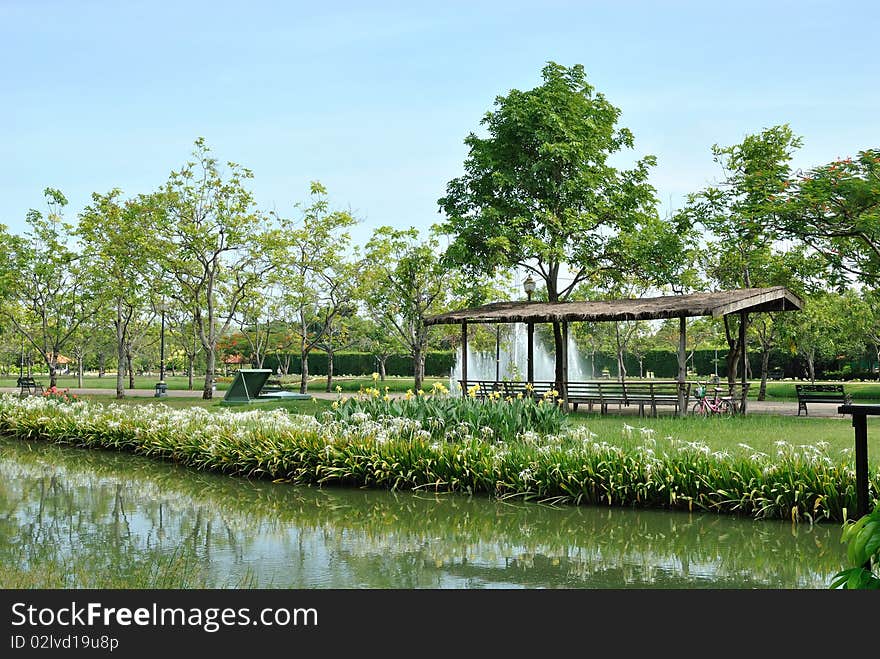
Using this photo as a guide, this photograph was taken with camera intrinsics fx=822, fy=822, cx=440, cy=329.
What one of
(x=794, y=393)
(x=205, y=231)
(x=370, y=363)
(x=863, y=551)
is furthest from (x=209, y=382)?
(x=863, y=551)

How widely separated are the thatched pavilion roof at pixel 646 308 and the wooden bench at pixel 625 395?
1.75m

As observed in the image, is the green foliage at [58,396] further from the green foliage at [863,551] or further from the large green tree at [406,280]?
the green foliage at [863,551]

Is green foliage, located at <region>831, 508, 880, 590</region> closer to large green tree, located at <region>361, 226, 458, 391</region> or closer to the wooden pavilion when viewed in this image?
the wooden pavilion

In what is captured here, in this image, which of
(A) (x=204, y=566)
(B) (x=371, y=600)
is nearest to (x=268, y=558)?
(A) (x=204, y=566)

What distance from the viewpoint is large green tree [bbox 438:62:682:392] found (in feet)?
83.5

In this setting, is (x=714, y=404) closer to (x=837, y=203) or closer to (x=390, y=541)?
(x=837, y=203)

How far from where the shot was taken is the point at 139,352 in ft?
190

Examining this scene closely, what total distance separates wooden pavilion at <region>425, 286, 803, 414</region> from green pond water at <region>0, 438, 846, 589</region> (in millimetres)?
9848

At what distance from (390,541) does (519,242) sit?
61.8ft

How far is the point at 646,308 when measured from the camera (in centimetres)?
1903

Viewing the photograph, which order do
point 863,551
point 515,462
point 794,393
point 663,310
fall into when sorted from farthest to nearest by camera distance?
point 794,393, point 663,310, point 515,462, point 863,551

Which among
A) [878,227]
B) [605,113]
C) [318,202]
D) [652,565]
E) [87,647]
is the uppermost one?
[605,113]

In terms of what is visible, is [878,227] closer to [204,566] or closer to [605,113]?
[605,113]

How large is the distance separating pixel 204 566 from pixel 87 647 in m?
3.35
